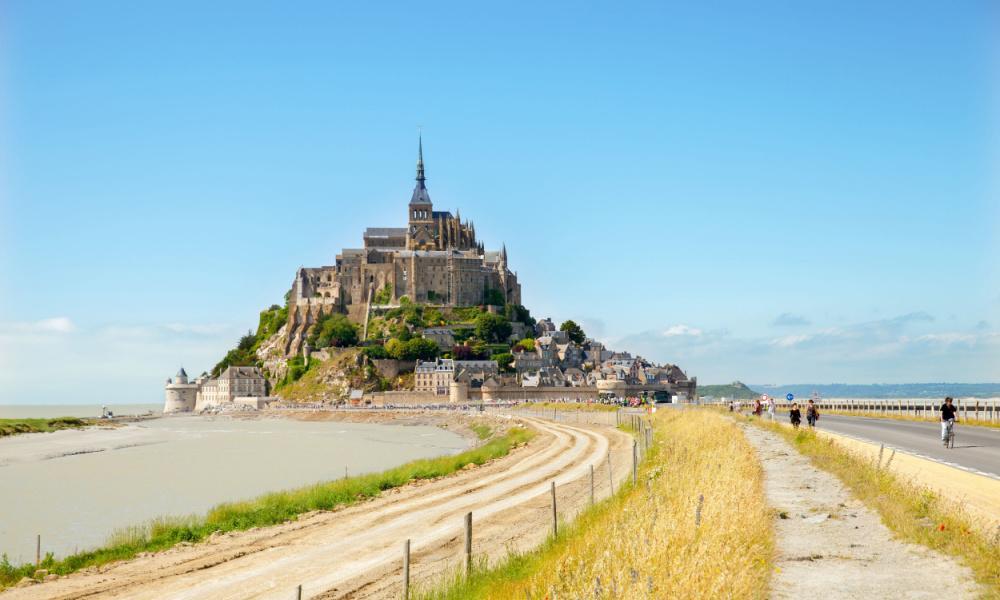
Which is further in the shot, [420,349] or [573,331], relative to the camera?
[573,331]

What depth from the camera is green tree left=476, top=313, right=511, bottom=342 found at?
465ft

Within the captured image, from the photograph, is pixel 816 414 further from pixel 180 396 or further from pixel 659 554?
pixel 180 396

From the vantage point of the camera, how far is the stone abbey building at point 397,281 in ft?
499

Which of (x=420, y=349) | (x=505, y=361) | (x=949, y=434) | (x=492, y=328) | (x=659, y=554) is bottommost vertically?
(x=659, y=554)

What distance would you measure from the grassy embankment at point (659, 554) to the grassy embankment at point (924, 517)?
188 cm

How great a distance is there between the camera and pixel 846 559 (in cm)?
1151

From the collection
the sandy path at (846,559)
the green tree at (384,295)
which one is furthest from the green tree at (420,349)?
the sandy path at (846,559)

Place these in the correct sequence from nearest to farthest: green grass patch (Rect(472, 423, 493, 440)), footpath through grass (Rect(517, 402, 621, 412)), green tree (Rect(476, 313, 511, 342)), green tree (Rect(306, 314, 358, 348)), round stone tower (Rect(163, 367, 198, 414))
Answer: green grass patch (Rect(472, 423, 493, 440)), footpath through grass (Rect(517, 402, 621, 412)), green tree (Rect(476, 313, 511, 342)), green tree (Rect(306, 314, 358, 348)), round stone tower (Rect(163, 367, 198, 414))

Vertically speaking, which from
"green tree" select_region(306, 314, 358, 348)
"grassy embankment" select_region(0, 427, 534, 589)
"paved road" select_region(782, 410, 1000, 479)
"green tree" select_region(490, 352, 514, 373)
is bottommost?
"grassy embankment" select_region(0, 427, 534, 589)

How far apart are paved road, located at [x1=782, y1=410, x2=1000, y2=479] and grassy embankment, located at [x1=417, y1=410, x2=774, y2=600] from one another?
8563 millimetres

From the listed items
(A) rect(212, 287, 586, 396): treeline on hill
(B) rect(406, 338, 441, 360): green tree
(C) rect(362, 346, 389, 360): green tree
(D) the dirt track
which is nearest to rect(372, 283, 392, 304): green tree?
(A) rect(212, 287, 586, 396): treeline on hill

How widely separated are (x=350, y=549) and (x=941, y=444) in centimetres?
1966

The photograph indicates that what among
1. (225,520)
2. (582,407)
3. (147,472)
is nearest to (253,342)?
(582,407)

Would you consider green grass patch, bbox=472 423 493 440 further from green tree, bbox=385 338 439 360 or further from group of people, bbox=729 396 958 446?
green tree, bbox=385 338 439 360
